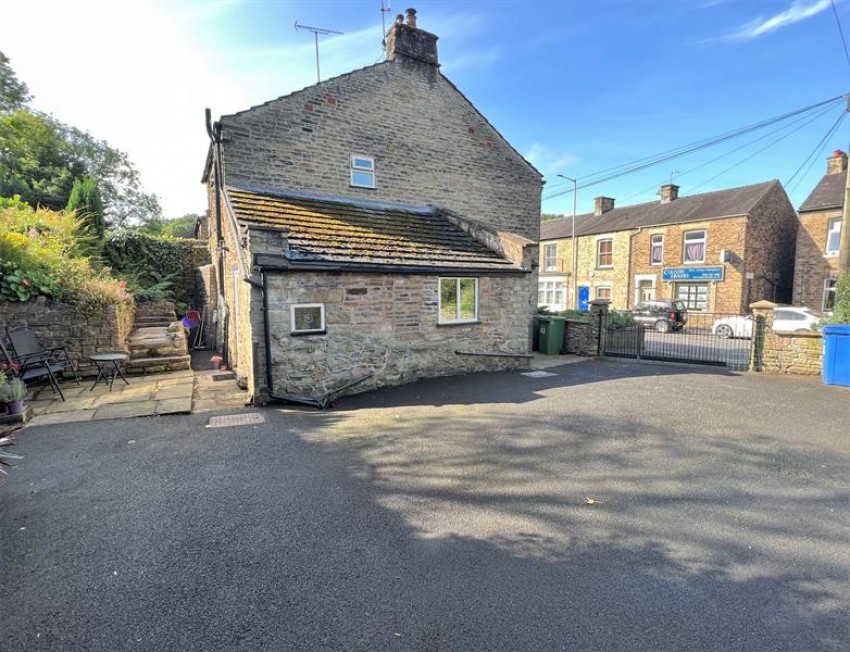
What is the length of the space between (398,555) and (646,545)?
203cm

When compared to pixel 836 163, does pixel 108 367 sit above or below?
below

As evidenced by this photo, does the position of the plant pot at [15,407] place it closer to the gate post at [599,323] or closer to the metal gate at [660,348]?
the gate post at [599,323]

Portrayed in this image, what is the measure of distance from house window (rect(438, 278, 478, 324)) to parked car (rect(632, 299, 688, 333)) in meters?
14.2

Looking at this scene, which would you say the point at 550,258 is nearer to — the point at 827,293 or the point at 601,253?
the point at 601,253

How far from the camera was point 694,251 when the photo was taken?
85.5 ft

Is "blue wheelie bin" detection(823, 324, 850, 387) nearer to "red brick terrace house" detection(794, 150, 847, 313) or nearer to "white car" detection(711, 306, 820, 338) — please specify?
"white car" detection(711, 306, 820, 338)

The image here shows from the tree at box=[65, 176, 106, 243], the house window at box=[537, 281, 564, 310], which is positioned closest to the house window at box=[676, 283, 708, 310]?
the house window at box=[537, 281, 564, 310]

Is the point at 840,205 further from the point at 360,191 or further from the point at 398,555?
the point at 398,555

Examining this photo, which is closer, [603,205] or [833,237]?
[833,237]

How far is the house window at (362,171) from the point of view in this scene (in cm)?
1239

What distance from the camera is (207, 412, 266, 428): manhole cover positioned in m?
6.75

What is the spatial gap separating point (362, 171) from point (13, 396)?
9.36 metres

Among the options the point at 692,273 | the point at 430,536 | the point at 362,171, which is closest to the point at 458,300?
the point at 362,171

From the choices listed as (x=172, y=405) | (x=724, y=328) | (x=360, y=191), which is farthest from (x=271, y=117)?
(x=724, y=328)
